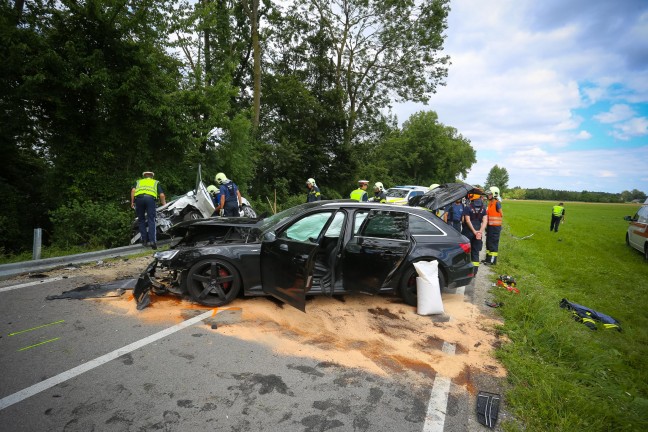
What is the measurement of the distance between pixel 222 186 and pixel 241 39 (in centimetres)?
1384

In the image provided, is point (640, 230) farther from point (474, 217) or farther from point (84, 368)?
point (84, 368)

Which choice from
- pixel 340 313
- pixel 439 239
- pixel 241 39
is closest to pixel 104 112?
pixel 340 313

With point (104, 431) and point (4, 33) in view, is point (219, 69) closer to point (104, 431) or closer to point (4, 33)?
point (4, 33)

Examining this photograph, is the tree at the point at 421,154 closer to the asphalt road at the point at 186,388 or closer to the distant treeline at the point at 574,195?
the asphalt road at the point at 186,388

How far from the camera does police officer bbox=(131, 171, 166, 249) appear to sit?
7000 mm

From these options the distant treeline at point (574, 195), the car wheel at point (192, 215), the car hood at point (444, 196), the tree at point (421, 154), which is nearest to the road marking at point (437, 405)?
the car hood at point (444, 196)

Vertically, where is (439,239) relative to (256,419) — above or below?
above

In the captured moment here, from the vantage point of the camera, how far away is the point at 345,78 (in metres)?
23.4

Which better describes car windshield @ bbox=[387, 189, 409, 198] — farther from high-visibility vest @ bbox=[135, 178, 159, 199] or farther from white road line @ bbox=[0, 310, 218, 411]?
white road line @ bbox=[0, 310, 218, 411]

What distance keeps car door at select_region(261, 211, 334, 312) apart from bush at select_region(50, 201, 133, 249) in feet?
18.4

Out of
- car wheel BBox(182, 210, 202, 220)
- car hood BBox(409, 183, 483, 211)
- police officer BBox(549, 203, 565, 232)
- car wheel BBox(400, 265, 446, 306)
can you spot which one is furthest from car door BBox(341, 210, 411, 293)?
police officer BBox(549, 203, 565, 232)

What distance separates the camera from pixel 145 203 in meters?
7.02

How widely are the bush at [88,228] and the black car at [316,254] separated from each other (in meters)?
3.94

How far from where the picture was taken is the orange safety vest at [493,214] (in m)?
7.32
